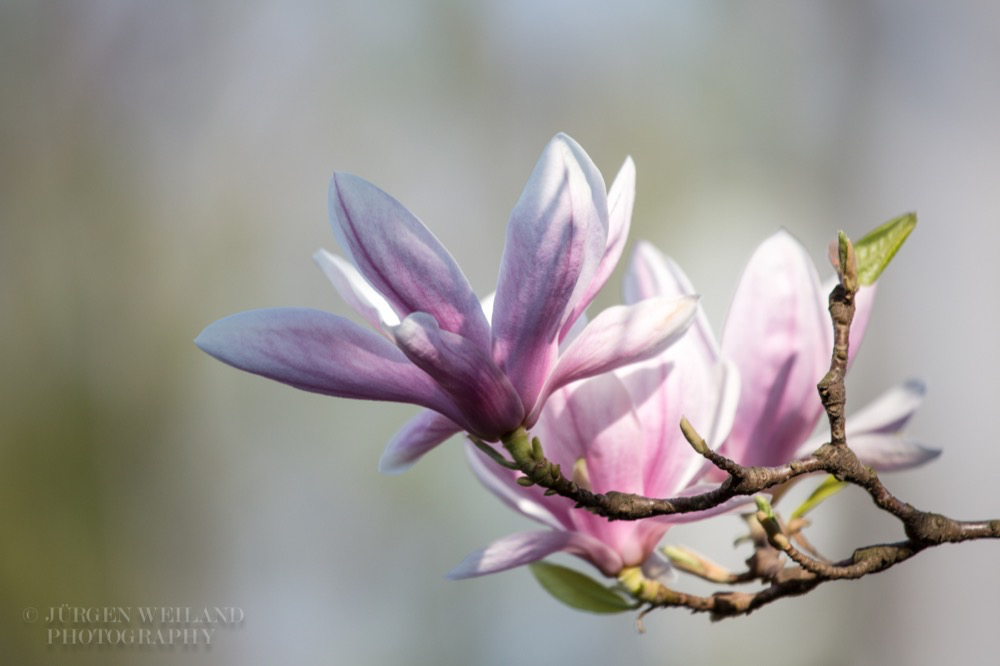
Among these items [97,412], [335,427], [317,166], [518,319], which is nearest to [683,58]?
[317,166]

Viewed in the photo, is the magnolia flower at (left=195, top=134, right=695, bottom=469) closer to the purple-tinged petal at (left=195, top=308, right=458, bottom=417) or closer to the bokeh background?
the purple-tinged petal at (left=195, top=308, right=458, bottom=417)

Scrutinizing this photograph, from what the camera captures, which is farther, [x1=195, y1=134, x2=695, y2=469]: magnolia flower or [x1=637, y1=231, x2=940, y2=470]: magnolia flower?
[x1=637, y1=231, x2=940, y2=470]: magnolia flower

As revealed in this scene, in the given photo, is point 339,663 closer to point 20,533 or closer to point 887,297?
point 20,533

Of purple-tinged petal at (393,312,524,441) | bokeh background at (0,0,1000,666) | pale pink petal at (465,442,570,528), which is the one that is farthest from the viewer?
bokeh background at (0,0,1000,666)

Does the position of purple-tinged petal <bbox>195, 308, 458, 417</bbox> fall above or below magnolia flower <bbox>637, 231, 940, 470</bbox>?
above

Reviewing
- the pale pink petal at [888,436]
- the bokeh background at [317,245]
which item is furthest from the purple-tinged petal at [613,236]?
the bokeh background at [317,245]

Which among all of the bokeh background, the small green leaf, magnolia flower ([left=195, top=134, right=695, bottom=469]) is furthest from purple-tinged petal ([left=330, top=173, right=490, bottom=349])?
the bokeh background
